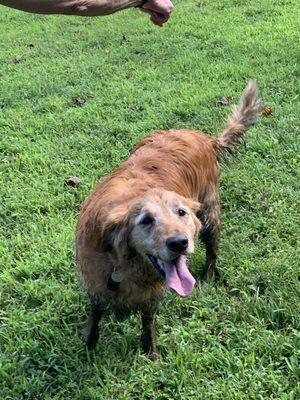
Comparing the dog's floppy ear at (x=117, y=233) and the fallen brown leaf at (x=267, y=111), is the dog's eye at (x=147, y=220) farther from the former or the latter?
the fallen brown leaf at (x=267, y=111)

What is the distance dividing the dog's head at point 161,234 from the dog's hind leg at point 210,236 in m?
1.12

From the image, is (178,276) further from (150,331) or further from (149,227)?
(150,331)

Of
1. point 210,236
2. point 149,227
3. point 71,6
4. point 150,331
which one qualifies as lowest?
point 150,331

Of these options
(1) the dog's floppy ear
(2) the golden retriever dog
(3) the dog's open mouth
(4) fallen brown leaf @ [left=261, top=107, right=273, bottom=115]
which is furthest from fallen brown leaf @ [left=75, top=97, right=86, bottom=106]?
(3) the dog's open mouth

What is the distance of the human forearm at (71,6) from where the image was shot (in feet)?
9.19

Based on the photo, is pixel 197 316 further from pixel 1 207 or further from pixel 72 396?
pixel 1 207

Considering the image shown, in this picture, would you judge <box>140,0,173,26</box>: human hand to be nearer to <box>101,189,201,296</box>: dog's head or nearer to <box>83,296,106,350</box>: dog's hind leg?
<box>101,189,201,296</box>: dog's head

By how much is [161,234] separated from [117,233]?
0.32m

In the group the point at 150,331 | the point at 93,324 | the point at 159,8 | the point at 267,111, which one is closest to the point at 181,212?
the point at 150,331

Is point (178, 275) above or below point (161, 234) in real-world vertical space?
below

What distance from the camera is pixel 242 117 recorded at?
14.5 feet

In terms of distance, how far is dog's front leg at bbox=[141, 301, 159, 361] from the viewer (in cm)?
327

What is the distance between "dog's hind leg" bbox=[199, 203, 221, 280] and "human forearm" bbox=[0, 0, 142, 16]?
5.50 feet

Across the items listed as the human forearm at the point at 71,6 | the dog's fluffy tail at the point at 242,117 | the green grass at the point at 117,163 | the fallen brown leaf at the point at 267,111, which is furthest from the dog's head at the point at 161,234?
the fallen brown leaf at the point at 267,111
